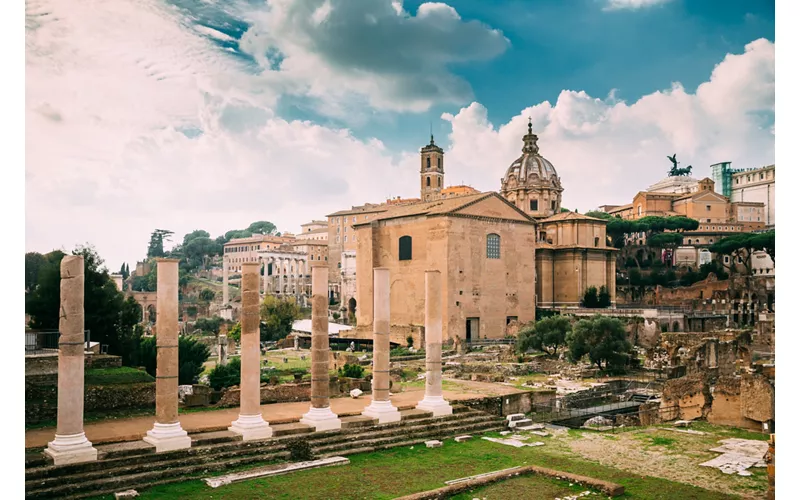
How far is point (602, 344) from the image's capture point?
71.3ft

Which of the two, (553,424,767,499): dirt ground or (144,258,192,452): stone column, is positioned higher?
(144,258,192,452): stone column

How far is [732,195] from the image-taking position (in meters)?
38.1

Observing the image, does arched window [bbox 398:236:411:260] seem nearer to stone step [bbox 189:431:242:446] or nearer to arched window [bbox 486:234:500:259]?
arched window [bbox 486:234:500:259]

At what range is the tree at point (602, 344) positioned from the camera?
21.7m

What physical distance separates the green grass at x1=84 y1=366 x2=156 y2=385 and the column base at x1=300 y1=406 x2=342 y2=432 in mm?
3500

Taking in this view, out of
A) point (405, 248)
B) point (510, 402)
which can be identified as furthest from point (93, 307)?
point (405, 248)

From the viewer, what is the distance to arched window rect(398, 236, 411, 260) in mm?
32250

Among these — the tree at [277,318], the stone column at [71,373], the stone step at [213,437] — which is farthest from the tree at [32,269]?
the tree at [277,318]

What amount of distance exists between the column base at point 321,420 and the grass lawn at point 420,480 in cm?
83

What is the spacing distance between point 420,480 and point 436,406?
369 cm

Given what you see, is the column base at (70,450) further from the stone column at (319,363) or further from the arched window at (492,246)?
the arched window at (492,246)

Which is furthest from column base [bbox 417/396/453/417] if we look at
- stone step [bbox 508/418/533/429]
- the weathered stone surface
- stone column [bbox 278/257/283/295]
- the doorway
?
stone column [bbox 278/257/283/295]

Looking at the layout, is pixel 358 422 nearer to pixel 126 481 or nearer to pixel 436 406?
pixel 436 406

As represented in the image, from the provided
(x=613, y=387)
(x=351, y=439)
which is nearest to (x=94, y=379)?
(x=351, y=439)
